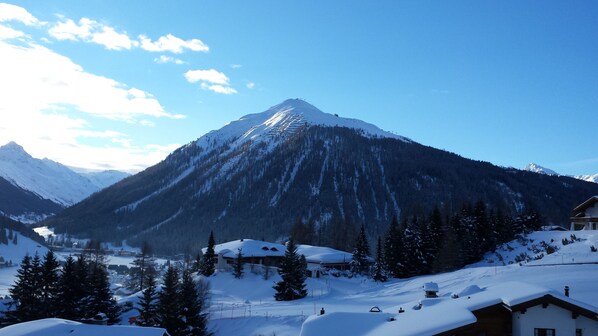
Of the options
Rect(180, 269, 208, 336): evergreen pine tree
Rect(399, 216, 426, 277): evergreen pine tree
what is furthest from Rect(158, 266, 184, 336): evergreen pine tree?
Rect(399, 216, 426, 277): evergreen pine tree

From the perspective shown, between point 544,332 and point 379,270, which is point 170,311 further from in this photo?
point 379,270

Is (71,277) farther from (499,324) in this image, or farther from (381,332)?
(499,324)

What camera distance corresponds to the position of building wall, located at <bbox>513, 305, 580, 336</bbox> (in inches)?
814

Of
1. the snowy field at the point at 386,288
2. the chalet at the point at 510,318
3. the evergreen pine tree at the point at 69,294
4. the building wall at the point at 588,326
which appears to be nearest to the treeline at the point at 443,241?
the snowy field at the point at 386,288

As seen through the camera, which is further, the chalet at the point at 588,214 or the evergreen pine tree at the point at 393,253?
the evergreen pine tree at the point at 393,253

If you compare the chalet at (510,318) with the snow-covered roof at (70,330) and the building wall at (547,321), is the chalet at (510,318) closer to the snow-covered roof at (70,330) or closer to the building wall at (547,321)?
the building wall at (547,321)

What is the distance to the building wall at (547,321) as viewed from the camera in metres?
20.7

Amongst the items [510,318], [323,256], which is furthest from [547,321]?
[323,256]

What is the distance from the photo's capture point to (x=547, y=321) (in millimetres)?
20688

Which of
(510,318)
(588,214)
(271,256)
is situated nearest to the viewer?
(510,318)

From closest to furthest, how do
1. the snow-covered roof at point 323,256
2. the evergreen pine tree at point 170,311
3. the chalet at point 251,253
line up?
Result: the evergreen pine tree at point 170,311 → the chalet at point 251,253 → the snow-covered roof at point 323,256

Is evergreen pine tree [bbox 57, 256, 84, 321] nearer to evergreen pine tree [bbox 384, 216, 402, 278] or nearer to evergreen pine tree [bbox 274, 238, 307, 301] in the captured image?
evergreen pine tree [bbox 274, 238, 307, 301]

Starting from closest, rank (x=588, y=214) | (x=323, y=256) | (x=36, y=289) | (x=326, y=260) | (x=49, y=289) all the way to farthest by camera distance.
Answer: (x=36, y=289) → (x=49, y=289) → (x=588, y=214) → (x=326, y=260) → (x=323, y=256)

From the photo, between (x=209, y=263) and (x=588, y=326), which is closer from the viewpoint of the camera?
(x=588, y=326)
